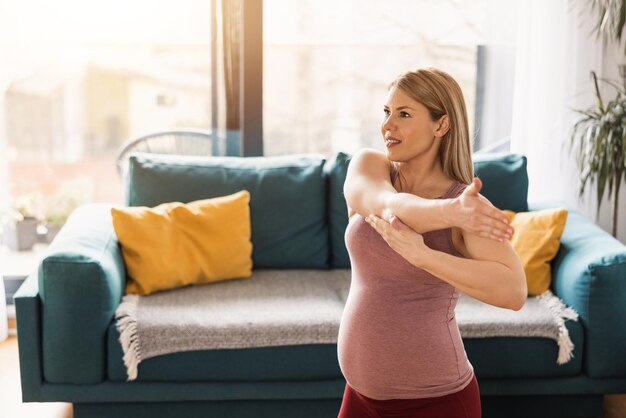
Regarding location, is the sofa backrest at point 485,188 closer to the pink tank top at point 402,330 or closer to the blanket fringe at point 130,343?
the blanket fringe at point 130,343

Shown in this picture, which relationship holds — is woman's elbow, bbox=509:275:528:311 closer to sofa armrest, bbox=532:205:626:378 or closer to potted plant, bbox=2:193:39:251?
sofa armrest, bbox=532:205:626:378

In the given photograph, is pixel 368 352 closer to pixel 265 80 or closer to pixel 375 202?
pixel 375 202

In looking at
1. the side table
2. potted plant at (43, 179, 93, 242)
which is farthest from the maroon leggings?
potted plant at (43, 179, 93, 242)

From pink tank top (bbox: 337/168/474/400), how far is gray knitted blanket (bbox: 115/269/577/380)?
111cm

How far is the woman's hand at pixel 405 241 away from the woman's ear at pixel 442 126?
24 cm

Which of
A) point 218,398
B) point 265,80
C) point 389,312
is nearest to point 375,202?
point 389,312

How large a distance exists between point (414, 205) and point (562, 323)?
59.6 inches

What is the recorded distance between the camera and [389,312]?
5.66 ft

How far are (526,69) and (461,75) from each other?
0.35 m

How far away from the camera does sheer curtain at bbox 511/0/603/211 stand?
12.6 ft

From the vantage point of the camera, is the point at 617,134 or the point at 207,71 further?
the point at 207,71

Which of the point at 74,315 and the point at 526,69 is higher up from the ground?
the point at 526,69

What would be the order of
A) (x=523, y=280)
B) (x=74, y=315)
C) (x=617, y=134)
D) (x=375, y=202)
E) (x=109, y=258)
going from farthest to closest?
1. (x=617, y=134)
2. (x=109, y=258)
3. (x=74, y=315)
4. (x=375, y=202)
5. (x=523, y=280)

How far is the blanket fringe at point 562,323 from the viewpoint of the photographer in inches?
114
